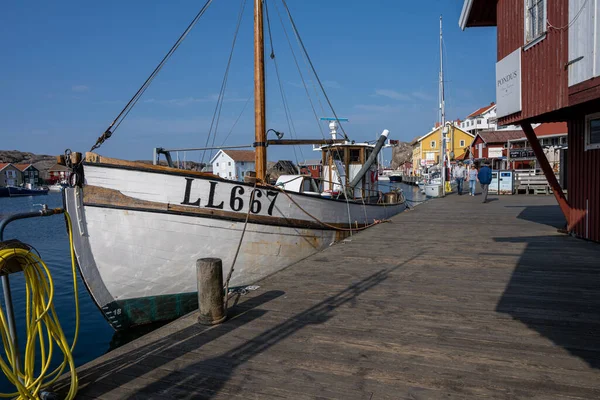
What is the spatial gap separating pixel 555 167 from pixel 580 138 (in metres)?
21.3

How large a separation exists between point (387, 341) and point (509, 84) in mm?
7096

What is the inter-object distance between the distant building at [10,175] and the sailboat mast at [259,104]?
315 ft

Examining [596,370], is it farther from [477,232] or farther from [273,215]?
[477,232]

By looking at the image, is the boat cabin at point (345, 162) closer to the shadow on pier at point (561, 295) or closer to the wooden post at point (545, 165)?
the wooden post at point (545, 165)

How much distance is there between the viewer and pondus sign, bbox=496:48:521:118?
27.3 ft

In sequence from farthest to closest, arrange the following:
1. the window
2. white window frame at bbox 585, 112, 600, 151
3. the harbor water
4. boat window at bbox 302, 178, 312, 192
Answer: boat window at bbox 302, 178, 312, 192, white window frame at bbox 585, 112, 600, 151, the window, the harbor water

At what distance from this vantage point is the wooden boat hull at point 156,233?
6.40 m

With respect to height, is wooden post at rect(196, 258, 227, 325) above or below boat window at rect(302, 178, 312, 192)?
below

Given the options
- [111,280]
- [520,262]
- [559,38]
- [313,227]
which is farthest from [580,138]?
[111,280]

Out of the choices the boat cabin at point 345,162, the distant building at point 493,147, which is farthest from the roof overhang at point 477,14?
the distant building at point 493,147

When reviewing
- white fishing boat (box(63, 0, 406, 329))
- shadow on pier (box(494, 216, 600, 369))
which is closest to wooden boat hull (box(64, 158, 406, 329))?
white fishing boat (box(63, 0, 406, 329))

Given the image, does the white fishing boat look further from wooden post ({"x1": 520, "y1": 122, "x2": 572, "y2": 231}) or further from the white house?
the white house

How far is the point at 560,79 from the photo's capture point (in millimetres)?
6914

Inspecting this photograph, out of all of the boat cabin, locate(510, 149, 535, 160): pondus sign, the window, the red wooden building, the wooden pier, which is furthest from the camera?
locate(510, 149, 535, 160): pondus sign
